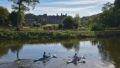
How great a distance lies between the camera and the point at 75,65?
114 ft

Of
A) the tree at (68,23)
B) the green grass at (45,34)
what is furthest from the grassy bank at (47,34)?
the tree at (68,23)

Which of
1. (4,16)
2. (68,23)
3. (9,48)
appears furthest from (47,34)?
(68,23)

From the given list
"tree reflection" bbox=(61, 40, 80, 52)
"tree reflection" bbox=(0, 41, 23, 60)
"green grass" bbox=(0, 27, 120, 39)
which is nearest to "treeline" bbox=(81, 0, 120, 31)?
"green grass" bbox=(0, 27, 120, 39)

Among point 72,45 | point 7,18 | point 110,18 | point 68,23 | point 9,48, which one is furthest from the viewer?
point 68,23

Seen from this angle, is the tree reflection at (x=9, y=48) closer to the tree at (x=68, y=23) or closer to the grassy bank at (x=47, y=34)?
the grassy bank at (x=47, y=34)

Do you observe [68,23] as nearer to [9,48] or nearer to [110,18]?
[110,18]

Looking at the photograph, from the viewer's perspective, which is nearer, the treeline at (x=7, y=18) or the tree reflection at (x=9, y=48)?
the tree reflection at (x=9, y=48)

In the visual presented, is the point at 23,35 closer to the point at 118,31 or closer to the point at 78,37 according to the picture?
the point at 78,37

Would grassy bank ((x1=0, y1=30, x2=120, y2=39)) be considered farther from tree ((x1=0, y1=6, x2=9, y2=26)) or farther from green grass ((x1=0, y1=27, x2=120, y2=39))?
tree ((x1=0, y1=6, x2=9, y2=26))

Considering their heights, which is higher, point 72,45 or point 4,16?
point 4,16

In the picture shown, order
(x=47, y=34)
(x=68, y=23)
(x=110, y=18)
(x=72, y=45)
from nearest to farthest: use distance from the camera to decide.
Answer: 1. (x=72, y=45)
2. (x=47, y=34)
3. (x=110, y=18)
4. (x=68, y=23)

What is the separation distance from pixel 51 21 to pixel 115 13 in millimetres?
98937

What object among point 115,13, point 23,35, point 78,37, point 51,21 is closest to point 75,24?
point 115,13

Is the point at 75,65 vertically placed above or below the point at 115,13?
below
